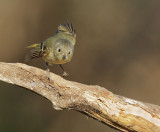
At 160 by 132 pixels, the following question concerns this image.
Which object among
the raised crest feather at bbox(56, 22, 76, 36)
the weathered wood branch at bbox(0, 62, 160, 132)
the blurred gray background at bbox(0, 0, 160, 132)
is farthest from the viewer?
the blurred gray background at bbox(0, 0, 160, 132)

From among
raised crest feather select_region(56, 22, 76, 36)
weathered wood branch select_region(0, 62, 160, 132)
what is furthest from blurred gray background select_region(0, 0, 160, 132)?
weathered wood branch select_region(0, 62, 160, 132)

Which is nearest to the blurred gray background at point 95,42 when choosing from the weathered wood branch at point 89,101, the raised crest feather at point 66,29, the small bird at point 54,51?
the raised crest feather at point 66,29

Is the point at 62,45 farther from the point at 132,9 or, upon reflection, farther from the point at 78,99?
the point at 132,9

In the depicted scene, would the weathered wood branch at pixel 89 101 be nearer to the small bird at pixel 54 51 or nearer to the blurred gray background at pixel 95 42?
the small bird at pixel 54 51

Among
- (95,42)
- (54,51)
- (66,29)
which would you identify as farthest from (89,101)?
(95,42)

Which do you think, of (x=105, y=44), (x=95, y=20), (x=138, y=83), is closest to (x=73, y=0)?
(x=95, y=20)

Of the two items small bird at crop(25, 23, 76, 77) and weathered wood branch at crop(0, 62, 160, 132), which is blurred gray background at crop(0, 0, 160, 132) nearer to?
small bird at crop(25, 23, 76, 77)

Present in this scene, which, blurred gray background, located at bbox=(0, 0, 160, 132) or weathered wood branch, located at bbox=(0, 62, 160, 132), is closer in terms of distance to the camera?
weathered wood branch, located at bbox=(0, 62, 160, 132)
